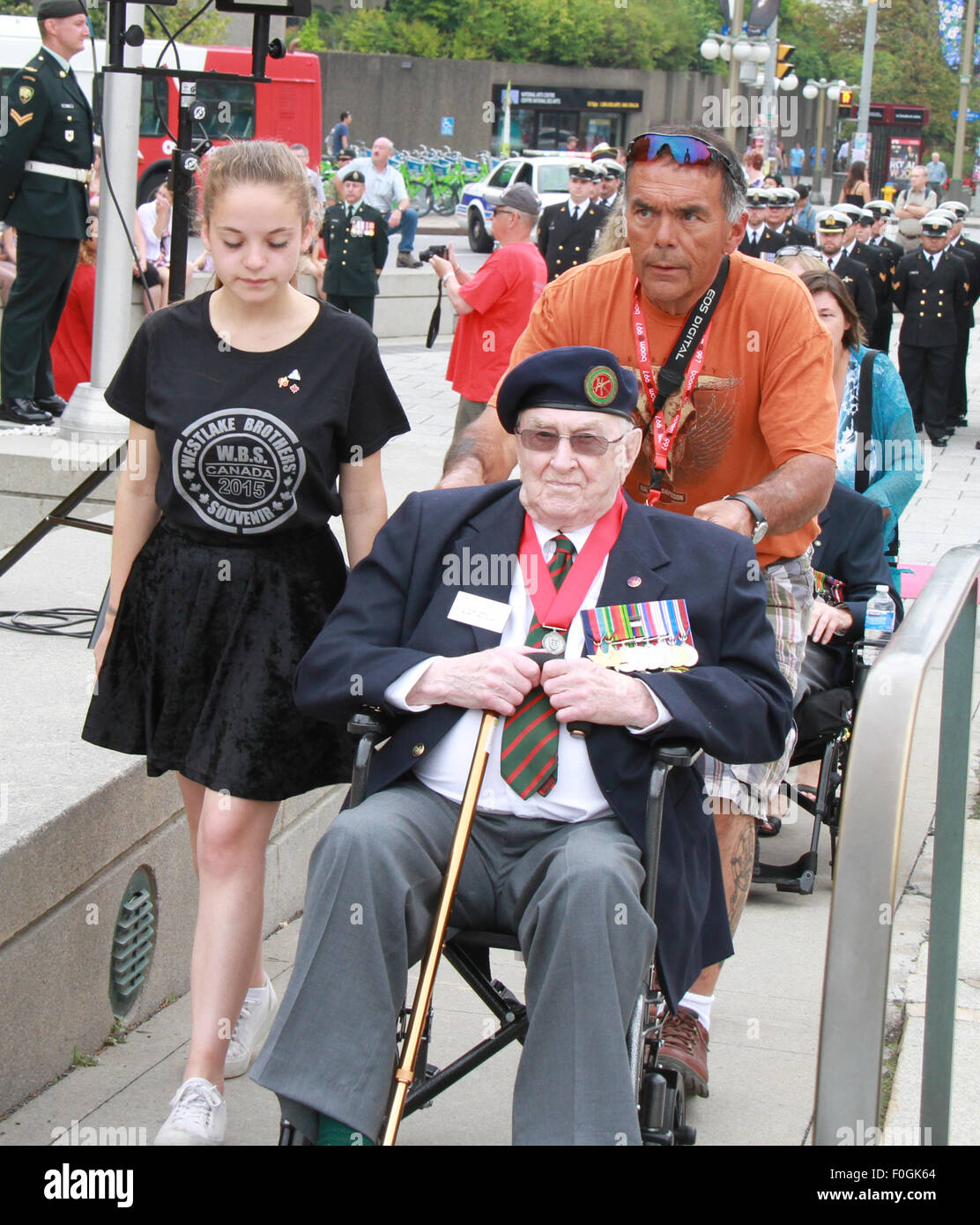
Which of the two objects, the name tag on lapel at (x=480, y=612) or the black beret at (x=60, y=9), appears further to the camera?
the black beret at (x=60, y=9)

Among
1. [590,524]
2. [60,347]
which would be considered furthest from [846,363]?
[60,347]

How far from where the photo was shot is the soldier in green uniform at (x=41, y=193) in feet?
24.5

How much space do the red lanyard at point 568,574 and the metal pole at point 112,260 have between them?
152 inches

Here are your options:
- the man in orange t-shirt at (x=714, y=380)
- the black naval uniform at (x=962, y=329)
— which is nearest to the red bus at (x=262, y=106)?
the black naval uniform at (x=962, y=329)

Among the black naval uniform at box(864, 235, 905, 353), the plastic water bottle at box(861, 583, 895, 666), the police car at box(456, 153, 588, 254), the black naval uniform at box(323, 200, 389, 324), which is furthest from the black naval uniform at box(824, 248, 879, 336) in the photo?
the police car at box(456, 153, 588, 254)

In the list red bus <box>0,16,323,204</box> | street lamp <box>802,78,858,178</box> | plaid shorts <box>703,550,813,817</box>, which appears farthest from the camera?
street lamp <box>802,78,858,178</box>

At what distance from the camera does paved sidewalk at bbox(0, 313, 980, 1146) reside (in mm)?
3316

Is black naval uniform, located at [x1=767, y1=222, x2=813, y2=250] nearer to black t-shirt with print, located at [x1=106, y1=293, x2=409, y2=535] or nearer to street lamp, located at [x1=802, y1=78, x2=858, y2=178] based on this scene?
black t-shirt with print, located at [x1=106, y1=293, x2=409, y2=535]

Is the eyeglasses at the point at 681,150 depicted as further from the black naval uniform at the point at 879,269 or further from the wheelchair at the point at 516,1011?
the black naval uniform at the point at 879,269

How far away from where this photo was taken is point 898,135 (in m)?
49.2

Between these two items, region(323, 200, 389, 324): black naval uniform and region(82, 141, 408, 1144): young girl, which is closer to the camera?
region(82, 141, 408, 1144): young girl

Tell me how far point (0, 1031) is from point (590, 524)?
59.9 inches

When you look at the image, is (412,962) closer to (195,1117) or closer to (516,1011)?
(516,1011)
